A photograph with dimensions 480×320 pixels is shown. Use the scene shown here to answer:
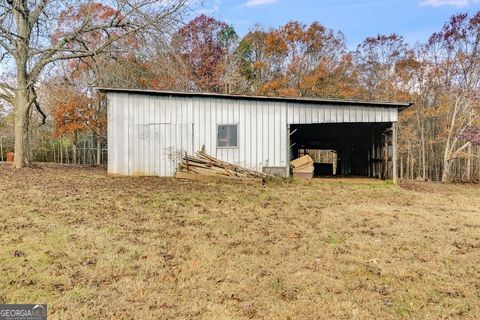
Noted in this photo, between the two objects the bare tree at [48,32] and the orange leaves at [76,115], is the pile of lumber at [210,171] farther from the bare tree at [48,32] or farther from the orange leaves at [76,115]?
the orange leaves at [76,115]

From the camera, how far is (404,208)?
30.6 ft

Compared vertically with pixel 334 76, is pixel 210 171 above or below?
below

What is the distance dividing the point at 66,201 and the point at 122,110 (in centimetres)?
711

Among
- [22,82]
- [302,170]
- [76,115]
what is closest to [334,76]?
[302,170]

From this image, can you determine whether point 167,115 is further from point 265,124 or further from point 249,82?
point 249,82

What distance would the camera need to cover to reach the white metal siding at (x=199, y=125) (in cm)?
1464

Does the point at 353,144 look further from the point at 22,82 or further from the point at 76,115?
the point at 76,115

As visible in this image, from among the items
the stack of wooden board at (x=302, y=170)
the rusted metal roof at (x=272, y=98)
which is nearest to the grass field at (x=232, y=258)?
the stack of wooden board at (x=302, y=170)

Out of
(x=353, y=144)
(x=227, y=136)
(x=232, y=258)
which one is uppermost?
(x=227, y=136)

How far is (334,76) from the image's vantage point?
29.8 metres

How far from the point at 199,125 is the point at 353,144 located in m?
9.89

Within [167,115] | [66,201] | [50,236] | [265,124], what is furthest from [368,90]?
[50,236]

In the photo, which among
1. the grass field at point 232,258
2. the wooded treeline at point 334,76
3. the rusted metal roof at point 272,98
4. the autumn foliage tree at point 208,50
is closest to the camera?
the grass field at point 232,258

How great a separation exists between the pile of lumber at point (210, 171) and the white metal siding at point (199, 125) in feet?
1.61
